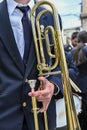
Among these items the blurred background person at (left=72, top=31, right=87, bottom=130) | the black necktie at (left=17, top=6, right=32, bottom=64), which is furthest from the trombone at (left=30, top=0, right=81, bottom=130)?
the blurred background person at (left=72, top=31, right=87, bottom=130)

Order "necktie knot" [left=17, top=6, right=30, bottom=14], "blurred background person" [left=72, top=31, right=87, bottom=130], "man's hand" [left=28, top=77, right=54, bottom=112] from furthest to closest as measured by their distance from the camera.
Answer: "blurred background person" [left=72, top=31, right=87, bottom=130] → "necktie knot" [left=17, top=6, right=30, bottom=14] → "man's hand" [left=28, top=77, right=54, bottom=112]

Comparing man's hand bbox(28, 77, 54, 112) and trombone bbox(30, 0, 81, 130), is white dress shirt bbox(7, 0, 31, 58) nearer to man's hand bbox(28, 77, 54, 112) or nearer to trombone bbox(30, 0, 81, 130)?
trombone bbox(30, 0, 81, 130)

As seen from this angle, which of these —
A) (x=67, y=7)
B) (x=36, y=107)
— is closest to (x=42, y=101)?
(x=36, y=107)

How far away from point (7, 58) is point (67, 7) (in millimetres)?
6906

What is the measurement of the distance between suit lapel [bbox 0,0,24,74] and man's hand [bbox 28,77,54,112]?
111 mm

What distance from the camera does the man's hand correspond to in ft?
5.11

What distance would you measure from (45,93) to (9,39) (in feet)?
0.92

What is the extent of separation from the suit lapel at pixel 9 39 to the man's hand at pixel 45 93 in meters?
0.11

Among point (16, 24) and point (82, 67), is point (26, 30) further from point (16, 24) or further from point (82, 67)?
point (82, 67)

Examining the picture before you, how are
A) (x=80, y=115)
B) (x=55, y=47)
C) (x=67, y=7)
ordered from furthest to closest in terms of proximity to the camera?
1. (x=67, y=7)
2. (x=80, y=115)
3. (x=55, y=47)

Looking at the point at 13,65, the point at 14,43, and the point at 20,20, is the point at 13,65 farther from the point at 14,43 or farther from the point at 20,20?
the point at 20,20

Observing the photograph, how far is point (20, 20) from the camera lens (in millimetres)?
1667

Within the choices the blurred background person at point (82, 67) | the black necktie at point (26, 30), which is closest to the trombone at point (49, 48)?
the black necktie at point (26, 30)

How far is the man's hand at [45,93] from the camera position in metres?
1.56
